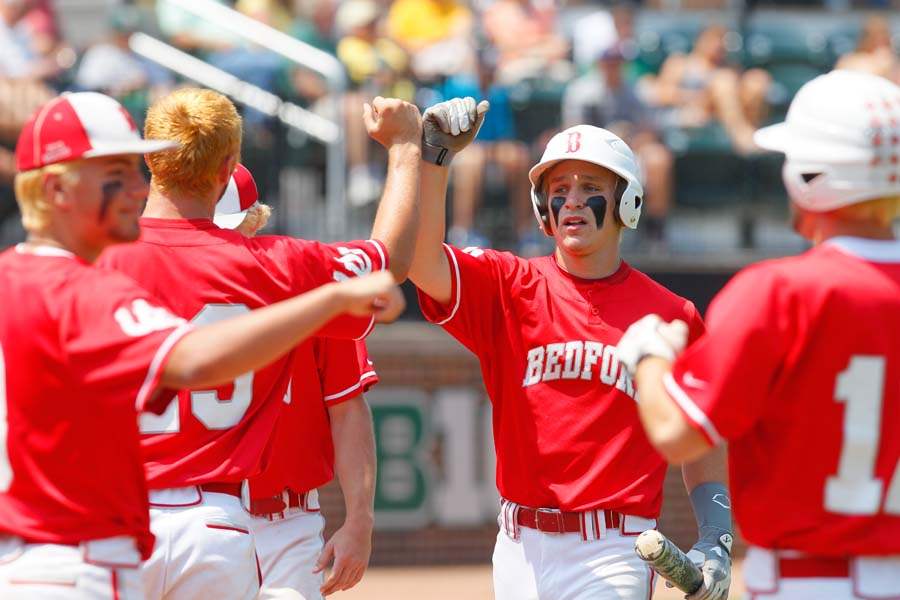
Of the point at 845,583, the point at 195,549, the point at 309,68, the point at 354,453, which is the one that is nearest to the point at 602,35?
the point at 309,68

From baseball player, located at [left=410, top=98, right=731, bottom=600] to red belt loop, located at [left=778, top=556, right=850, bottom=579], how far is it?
52.8 inches

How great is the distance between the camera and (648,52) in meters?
12.8

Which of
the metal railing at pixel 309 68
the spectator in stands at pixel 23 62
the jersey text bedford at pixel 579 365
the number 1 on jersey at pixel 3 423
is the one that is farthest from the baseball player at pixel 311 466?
the spectator in stands at pixel 23 62

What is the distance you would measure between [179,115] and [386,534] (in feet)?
23.4

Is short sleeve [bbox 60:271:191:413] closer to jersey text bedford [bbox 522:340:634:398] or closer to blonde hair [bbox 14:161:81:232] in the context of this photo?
blonde hair [bbox 14:161:81:232]

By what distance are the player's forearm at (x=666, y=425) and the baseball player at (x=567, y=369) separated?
1502 millimetres

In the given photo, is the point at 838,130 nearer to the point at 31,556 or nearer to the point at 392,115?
the point at 392,115

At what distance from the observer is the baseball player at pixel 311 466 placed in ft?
17.5

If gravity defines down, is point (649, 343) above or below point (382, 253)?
below

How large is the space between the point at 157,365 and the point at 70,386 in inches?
8.9

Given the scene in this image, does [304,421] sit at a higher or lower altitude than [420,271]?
lower

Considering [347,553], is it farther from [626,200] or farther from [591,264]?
[626,200]

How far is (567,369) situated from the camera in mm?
5172

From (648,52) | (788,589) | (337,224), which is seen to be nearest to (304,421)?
(788,589)
